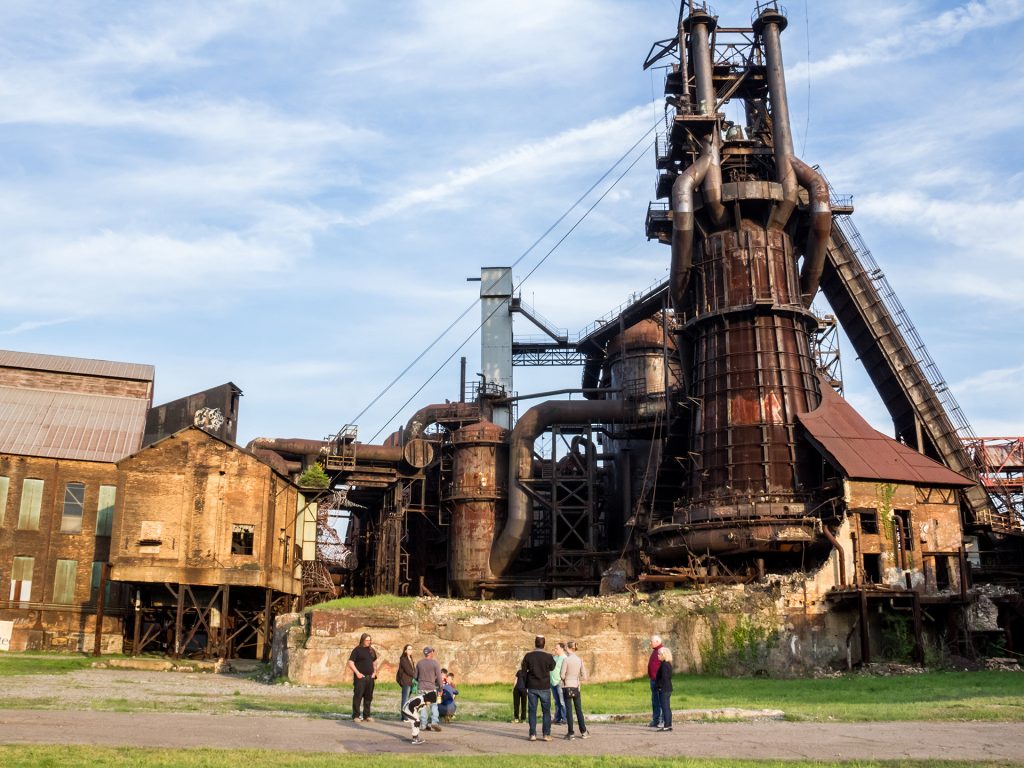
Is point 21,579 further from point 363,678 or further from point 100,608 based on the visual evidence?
point 363,678

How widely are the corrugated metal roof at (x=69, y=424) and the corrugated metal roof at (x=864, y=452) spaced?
94.0 feet

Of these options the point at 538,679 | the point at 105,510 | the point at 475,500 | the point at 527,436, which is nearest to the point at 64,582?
the point at 105,510

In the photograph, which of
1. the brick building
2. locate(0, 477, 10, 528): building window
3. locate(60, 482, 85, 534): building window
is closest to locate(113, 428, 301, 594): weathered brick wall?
the brick building

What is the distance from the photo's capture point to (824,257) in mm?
38625

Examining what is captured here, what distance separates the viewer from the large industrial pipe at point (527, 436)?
143ft

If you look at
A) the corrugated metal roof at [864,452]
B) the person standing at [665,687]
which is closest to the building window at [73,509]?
the corrugated metal roof at [864,452]

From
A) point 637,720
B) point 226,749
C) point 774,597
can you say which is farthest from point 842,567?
point 226,749

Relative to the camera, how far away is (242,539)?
38.4 metres

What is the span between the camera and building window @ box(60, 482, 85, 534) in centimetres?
4216

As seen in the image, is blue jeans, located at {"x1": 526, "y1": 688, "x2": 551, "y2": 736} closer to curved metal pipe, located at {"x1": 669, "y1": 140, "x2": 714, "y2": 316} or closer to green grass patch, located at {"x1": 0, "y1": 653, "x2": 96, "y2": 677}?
green grass patch, located at {"x1": 0, "y1": 653, "x2": 96, "y2": 677}

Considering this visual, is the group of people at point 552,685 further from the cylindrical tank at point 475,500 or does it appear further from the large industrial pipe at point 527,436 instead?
the cylindrical tank at point 475,500

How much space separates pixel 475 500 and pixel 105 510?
1545cm

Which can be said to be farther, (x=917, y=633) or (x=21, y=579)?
(x=21, y=579)

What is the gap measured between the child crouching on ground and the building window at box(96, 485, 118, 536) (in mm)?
31253
